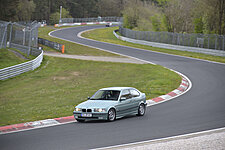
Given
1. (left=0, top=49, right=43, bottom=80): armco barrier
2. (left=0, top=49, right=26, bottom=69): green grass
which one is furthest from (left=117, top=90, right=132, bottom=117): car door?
(left=0, top=49, right=26, bottom=69): green grass

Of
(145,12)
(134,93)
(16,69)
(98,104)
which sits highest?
(145,12)

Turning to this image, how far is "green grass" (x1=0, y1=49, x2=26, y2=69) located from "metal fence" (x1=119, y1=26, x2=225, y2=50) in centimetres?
2301

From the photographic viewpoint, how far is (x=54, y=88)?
23.2m

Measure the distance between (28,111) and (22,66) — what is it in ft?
45.3

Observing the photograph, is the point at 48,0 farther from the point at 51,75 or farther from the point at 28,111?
the point at 28,111

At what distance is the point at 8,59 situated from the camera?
3241 cm

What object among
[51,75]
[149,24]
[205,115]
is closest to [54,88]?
[51,75]

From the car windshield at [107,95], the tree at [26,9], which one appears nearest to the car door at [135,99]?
the car windshield at [107,95]

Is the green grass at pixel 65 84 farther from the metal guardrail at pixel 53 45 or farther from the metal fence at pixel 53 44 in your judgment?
the metal fence at pixel 53 44

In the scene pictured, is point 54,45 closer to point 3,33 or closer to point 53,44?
point 53,44

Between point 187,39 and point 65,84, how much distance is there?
27.0 meters

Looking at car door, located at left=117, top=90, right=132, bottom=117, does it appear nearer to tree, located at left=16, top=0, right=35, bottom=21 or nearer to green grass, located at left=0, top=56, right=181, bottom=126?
green grass, located at left=0, top=56, right=181, bottom=126

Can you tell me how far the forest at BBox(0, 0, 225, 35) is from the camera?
5162cm

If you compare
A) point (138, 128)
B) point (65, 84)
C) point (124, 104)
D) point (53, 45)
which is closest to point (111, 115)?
point (124, 104)
